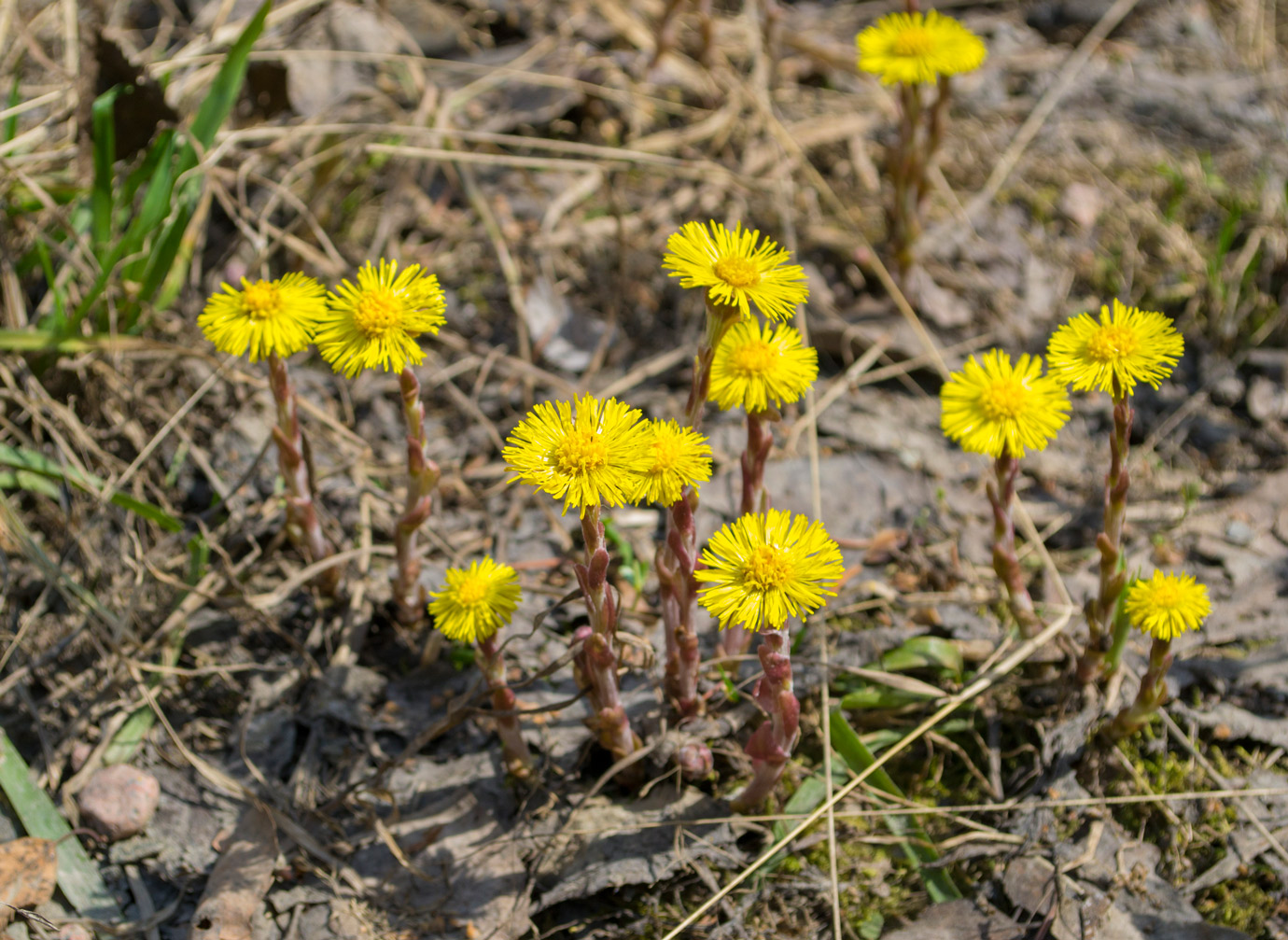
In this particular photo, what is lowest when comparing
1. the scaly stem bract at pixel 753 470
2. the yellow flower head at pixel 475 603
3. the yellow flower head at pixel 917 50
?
the yellow flower head at pixel 475 603

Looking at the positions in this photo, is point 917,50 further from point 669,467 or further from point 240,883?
point 240,883

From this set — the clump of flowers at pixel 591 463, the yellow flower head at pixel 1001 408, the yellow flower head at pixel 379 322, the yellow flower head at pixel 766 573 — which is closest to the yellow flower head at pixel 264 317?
the yellow flower head at pixel 379 322

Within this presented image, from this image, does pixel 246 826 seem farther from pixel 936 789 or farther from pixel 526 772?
pixel 936 789

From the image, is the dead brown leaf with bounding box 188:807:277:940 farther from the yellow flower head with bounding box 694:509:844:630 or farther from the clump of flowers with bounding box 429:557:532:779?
the yellow flower head with bounding box 694:509:844:630

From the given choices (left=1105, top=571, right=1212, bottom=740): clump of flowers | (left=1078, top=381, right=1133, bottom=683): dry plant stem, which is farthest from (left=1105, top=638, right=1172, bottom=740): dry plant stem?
(left=1078, top=381, right=1133, bottom=683): dry plant stem

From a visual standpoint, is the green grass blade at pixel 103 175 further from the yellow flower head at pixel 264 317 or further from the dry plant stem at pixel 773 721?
the dry plant stem at pixel 773 721

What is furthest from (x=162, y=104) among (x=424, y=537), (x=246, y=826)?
(x=246, y=826)
